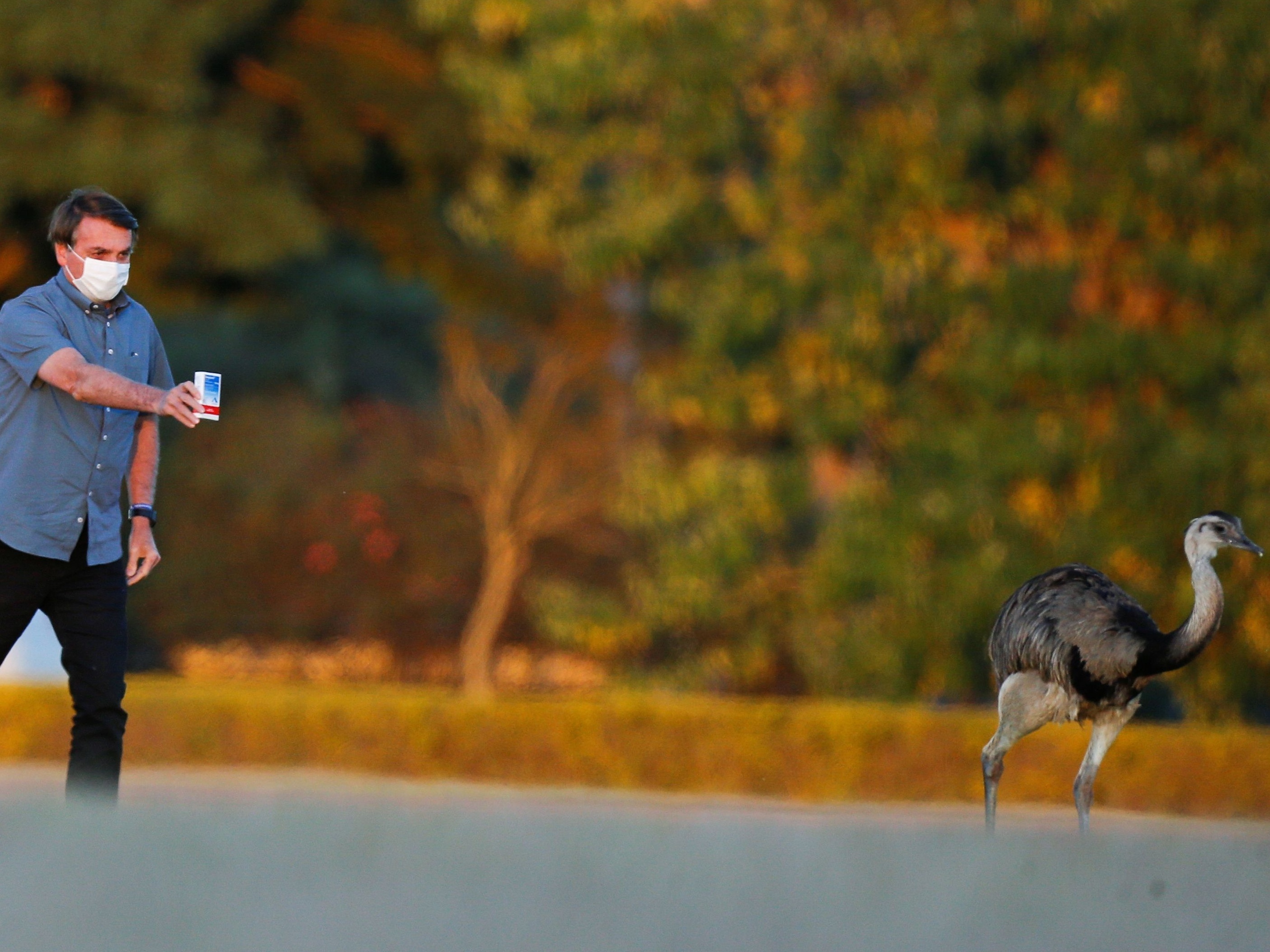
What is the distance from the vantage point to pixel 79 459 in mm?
5250

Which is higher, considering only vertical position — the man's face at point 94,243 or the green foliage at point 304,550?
the green foliage at point 304,550

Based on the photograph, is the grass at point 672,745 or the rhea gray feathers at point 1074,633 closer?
the rhea gray feathers at point 1074,633

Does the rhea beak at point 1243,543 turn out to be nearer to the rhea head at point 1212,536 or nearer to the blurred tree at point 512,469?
the rhea head at point 1212,536

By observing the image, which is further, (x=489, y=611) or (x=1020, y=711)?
(x=489, y=611)

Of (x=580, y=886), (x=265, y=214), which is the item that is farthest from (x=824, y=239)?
(x=580, y=886)

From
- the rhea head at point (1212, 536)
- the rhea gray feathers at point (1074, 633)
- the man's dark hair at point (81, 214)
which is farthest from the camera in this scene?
the man's dark hair at point (81, 214)

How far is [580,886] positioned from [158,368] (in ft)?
9.29

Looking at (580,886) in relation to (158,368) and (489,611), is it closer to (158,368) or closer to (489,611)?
(158,368)

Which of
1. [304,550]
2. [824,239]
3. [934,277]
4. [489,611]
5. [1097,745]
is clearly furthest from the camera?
[304,550]

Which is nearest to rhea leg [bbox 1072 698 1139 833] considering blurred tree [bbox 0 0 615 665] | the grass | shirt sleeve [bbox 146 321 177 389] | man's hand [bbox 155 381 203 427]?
man's hand [bbox 155 381 203 427]

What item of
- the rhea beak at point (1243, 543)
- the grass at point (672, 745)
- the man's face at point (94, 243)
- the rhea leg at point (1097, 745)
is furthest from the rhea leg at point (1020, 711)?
the grass at point (672, 745)

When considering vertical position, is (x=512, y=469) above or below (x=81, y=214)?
above

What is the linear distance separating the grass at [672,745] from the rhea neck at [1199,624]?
7004 mm

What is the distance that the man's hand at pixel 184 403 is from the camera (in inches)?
188
